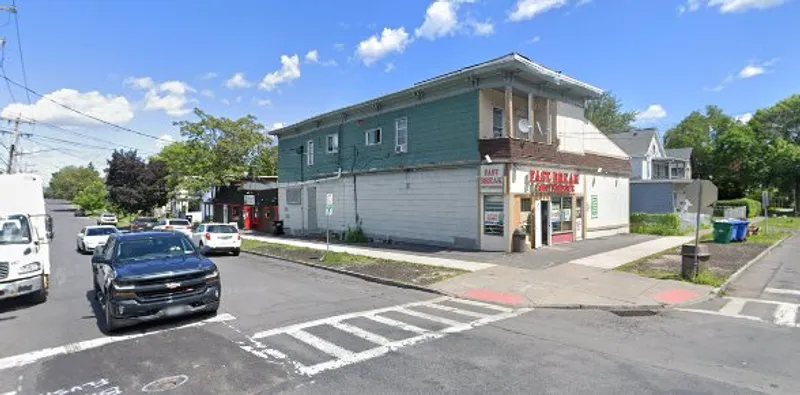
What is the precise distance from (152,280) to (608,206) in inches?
881

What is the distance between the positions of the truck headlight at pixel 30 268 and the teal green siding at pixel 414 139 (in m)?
13.9

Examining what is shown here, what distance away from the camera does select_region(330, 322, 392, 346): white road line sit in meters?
6.89

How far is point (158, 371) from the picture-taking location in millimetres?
5750

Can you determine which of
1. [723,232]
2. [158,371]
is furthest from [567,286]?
[723,232]

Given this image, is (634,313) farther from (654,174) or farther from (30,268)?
(654,174)

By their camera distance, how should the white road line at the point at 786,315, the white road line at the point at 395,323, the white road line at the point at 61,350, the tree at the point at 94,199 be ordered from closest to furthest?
Result: the white road line at the point at 61,350 < the white road line at the point at 395,323 < the white road line at the point at 786,315 < the tree at the point at 94,199

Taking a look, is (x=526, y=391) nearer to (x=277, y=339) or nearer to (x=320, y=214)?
(x=277, y=339)

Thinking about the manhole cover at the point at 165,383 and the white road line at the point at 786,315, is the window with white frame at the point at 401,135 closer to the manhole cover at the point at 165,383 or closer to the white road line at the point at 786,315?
the white road line at the point at 786,315

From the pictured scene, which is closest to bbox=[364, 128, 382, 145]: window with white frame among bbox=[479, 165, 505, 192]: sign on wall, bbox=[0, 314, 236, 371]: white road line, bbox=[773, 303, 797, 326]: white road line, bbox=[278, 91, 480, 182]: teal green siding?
bbox=[278, 91, 480, 182]: teal green siding

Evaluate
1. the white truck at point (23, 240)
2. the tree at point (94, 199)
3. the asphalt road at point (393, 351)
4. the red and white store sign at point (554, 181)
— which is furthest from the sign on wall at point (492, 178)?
the tree at point (94, 199)

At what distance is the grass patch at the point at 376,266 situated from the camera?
1266 centimetres

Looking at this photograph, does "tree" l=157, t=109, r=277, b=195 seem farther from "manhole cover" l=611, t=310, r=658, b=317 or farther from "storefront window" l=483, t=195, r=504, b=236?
"manhole cover" l=611, t=310, r=658, b=317

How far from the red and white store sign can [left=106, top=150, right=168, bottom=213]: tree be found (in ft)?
178

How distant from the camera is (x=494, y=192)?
17188 mm
